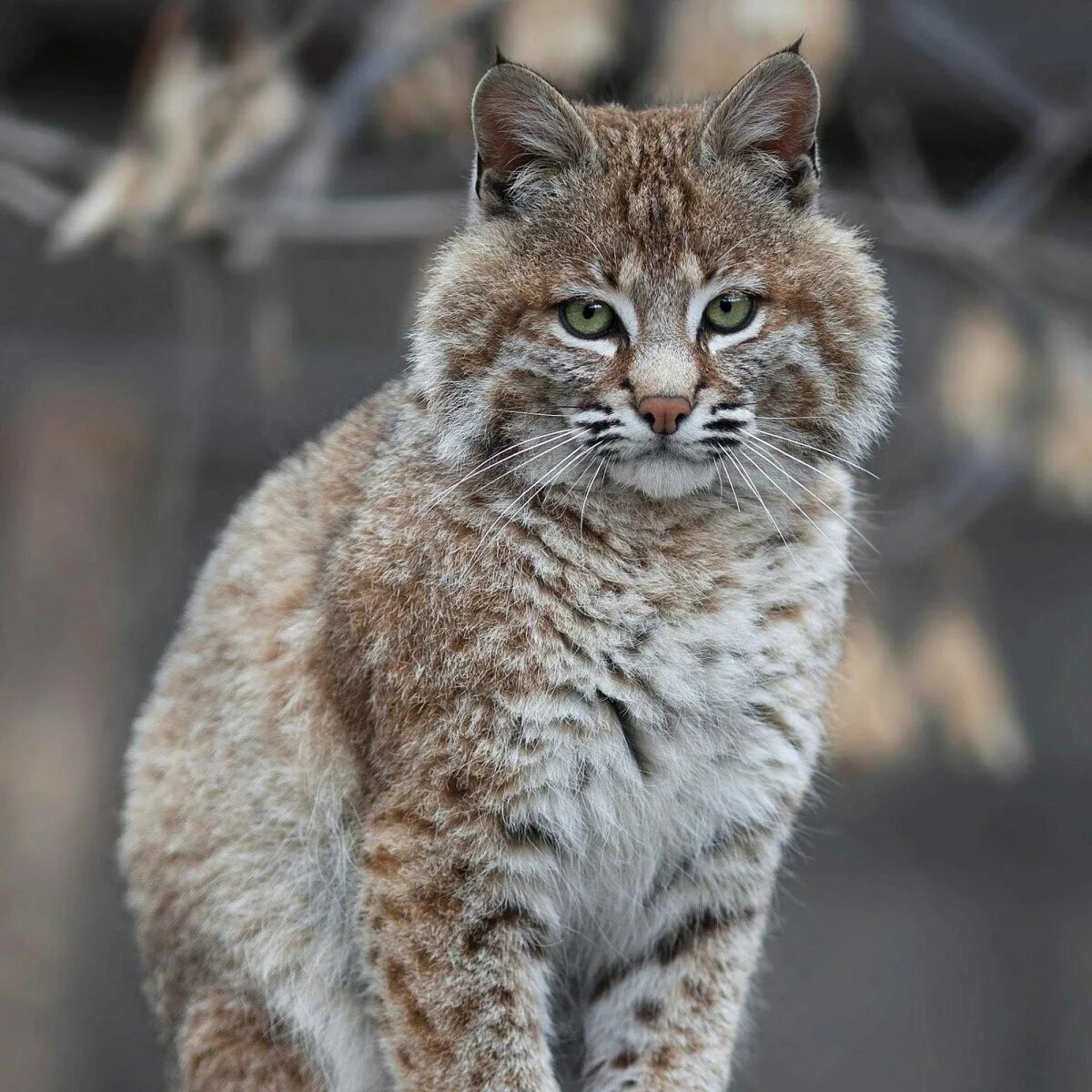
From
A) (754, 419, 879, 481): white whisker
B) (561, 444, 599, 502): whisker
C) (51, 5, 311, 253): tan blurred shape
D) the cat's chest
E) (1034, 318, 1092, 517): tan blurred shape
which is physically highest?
(51, 5, 311, 253): tan blurred shape

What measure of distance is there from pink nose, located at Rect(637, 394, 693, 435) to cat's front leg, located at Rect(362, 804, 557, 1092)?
101 centimetres

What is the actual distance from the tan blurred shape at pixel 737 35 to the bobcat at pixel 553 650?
2122mm

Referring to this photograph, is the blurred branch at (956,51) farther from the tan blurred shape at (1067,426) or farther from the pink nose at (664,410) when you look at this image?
the pink nose at (664,410)

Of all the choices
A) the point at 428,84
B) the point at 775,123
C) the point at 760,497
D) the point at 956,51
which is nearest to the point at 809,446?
the point at 760,497

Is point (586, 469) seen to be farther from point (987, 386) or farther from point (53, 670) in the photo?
point (53, 670)

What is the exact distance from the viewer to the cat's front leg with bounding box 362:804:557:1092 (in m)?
4.05

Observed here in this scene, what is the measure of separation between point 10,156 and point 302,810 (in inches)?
197

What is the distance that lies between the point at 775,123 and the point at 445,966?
2.08 meters

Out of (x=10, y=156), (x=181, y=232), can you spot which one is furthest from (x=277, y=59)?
(x=10, y=156)

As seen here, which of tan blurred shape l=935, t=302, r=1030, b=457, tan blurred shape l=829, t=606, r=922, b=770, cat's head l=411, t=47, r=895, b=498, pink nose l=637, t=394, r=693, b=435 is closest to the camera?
pink nose l=637, t=394, r=693, b=435

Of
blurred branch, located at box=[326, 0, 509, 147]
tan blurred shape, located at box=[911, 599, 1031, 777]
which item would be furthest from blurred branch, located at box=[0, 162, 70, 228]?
tan blurred shape, located at box=[911, 599, 1031, 777]

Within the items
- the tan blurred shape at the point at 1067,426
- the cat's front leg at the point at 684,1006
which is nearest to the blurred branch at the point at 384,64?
the tan blurred shape at the point at 1067,426

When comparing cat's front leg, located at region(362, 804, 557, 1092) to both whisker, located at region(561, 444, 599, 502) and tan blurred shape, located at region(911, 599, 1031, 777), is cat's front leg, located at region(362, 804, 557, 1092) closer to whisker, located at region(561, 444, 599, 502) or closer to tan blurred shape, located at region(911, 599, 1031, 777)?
whisker, located at region(561, 444, 599, 502)

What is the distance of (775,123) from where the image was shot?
13.8 ft
